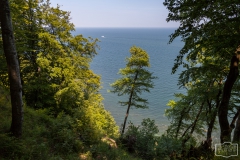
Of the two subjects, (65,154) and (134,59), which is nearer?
(65,154)

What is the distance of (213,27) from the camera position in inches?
209

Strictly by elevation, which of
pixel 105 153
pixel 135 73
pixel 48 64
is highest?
pixel 48 64

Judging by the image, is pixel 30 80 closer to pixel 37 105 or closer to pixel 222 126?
pixel 37 105

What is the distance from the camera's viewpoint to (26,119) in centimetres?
768

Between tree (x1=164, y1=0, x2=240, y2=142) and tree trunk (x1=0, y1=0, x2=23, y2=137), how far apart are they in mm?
4842

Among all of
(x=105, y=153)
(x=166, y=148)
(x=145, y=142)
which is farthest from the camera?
(x=145, y=142)

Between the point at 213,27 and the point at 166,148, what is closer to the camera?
the point at 213,27

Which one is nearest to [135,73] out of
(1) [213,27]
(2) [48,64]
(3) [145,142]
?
(2) [48,64]

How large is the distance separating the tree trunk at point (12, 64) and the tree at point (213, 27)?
4842 millimetres

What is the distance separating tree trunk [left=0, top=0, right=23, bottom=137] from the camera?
14.6ft

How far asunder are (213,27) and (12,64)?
567 cm

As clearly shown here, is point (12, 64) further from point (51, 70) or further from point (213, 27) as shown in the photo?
point (51, 70)

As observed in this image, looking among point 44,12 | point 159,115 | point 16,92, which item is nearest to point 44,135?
point 16,92

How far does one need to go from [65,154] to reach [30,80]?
815 centimetres
